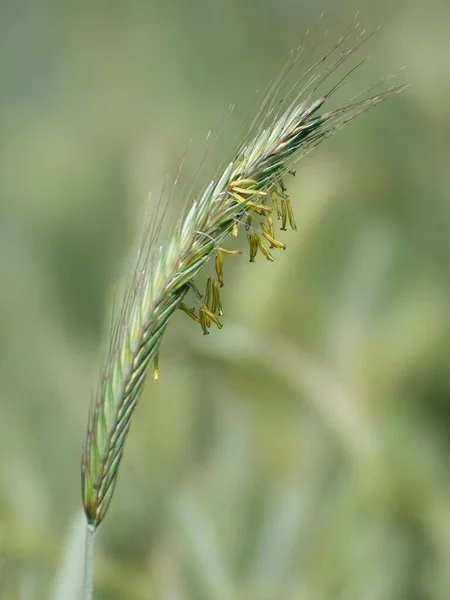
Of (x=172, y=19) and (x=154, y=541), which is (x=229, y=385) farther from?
(x=172, y=19)

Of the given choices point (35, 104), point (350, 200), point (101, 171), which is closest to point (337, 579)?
point (350, 200)

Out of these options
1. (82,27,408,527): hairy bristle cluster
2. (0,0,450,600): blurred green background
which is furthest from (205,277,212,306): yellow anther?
(0,0,450,600): blurred green background

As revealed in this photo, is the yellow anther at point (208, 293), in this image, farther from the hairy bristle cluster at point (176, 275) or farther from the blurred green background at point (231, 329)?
the blurred green background at point (231, 329)

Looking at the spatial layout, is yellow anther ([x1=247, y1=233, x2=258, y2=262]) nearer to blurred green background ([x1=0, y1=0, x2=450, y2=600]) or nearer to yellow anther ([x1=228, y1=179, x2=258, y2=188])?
yellow anther ([x1=228, y1=179, x2=258, y2=188])

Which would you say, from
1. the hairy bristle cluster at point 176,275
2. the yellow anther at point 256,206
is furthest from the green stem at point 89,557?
the yellow anther at point 256,206

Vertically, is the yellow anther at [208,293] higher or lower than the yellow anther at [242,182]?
lower
